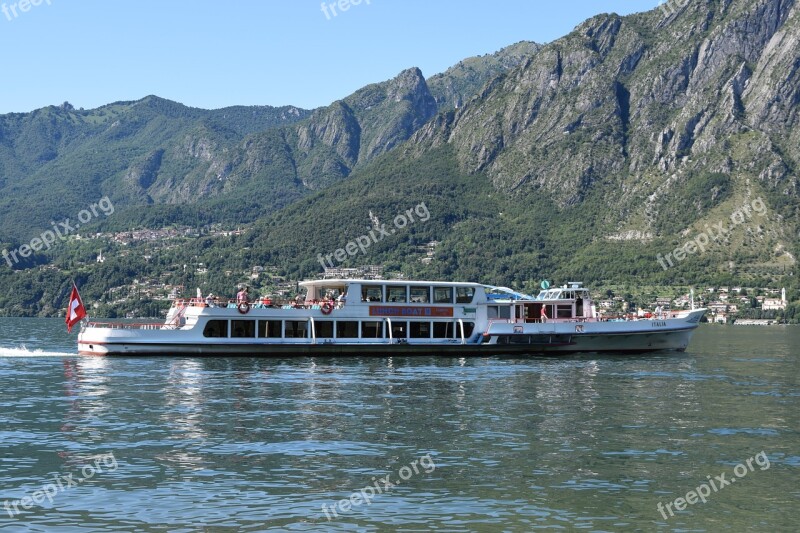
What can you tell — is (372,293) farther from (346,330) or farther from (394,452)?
(394,452)

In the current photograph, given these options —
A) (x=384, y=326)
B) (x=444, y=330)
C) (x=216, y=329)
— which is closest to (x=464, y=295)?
(x=444, y=330)

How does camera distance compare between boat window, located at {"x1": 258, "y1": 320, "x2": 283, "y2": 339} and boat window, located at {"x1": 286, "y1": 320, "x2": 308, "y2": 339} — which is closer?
boat window, located at {"x1": 258, "y1": 320, "x2": 283, "y2": 339}

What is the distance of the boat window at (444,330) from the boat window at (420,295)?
2.04m

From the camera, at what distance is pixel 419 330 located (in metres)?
71.2

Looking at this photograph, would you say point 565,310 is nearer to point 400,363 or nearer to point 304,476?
point 400,363

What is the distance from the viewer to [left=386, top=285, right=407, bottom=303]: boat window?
70.6 metres

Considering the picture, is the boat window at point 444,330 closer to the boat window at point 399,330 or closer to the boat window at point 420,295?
the boat window at point 420,295

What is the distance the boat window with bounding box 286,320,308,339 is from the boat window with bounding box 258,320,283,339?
561 millimetres

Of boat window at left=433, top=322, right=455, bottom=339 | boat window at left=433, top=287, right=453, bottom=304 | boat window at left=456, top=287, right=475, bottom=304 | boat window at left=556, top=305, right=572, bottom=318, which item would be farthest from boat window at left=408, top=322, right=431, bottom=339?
boat window at left=556, top=305, right=572, bottom=318

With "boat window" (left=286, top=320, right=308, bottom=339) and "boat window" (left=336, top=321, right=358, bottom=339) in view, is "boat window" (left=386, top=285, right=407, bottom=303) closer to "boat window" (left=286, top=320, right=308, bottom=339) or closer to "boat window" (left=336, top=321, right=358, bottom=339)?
"boat window" (left=336, top=321, right=358, bottom=339)

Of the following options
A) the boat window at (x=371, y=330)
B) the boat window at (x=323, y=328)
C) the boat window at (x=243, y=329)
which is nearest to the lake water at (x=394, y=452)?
the boat window at (x=243, y=329)

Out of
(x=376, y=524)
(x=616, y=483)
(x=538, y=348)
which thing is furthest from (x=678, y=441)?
(x=538, y=348)

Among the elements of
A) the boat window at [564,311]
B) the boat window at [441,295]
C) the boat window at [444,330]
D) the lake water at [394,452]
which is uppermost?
the boat window at [441,295]

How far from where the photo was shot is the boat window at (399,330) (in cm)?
7075
